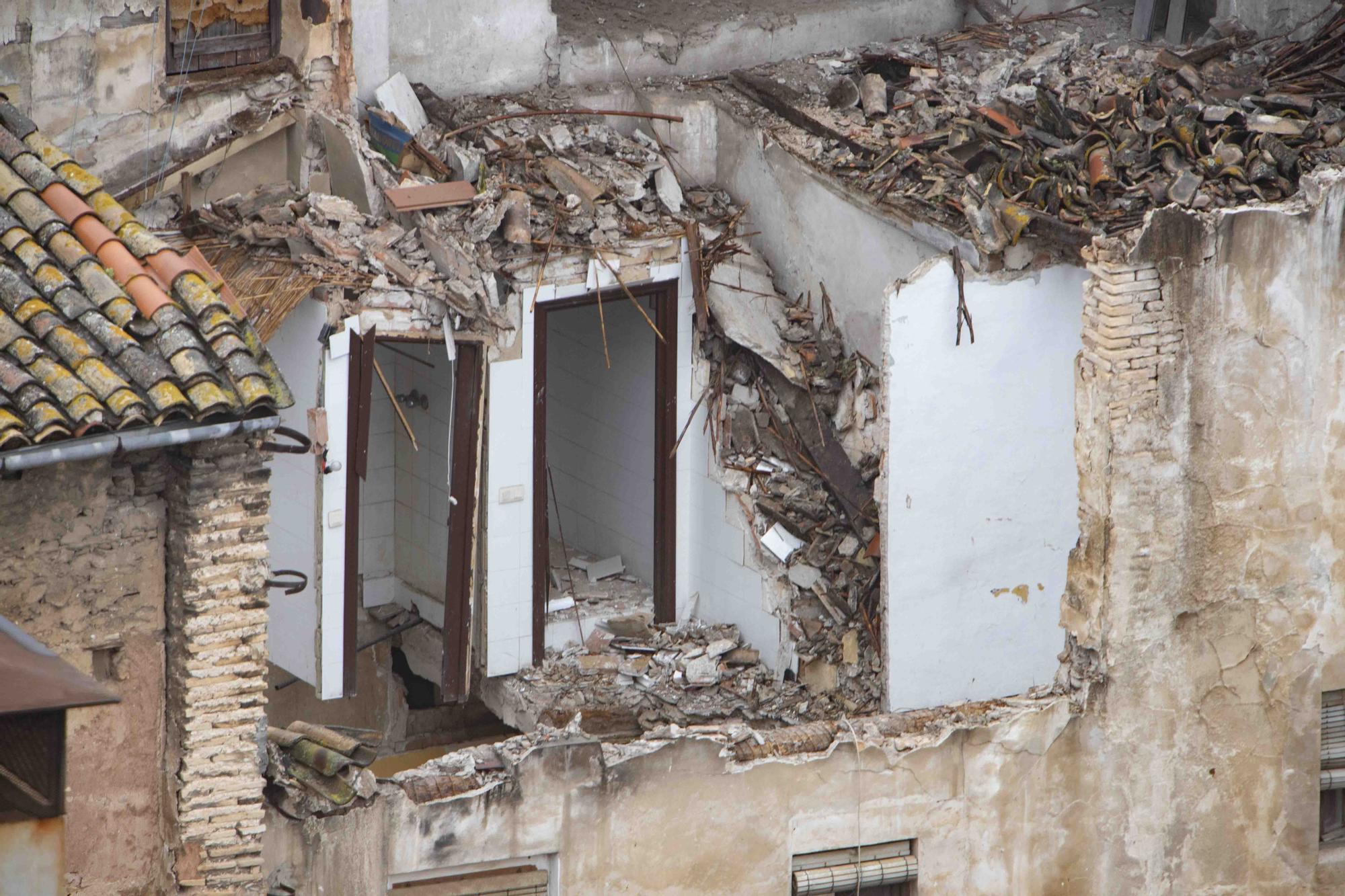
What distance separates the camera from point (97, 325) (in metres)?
12.3

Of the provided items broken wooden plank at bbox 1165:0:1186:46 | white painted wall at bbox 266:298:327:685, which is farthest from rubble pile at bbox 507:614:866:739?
broken wooden plank at bbox 1165:0:1186:46

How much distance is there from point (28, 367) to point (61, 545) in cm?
107

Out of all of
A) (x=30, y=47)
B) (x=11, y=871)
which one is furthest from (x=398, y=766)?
(x=11, y=871)

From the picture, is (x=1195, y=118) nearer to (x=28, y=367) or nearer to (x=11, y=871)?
(x=28, y=367)

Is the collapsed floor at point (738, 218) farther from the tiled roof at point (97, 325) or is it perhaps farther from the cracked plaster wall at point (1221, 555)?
the tiled roof at point (97, 325)

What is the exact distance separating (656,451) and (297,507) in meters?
2.85

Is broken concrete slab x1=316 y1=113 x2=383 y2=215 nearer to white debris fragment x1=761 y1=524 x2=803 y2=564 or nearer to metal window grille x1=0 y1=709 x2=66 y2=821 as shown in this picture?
white debris fragment x1=761 y1=524 x2=803 y2=564

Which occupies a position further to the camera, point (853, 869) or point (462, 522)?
point (462, 522)

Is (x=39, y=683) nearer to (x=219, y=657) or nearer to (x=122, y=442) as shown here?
(x=122, y=442)

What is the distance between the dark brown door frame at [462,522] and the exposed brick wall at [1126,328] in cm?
474

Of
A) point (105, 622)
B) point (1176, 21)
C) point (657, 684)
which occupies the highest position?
point (1176, 21)

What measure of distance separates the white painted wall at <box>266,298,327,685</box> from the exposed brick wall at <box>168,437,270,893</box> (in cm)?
367

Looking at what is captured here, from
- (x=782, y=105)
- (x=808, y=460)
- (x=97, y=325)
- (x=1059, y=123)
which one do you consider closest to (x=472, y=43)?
(x=782, y=105)

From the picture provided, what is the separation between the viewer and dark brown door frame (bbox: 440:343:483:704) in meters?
17.4
